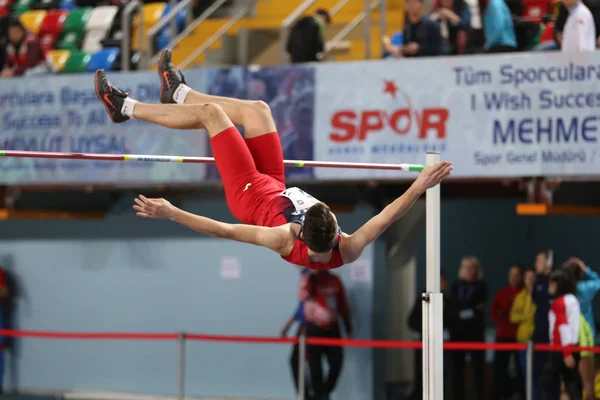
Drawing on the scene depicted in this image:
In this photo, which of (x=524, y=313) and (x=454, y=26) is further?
(x=524, y=313)

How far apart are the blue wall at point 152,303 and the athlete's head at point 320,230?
540cm

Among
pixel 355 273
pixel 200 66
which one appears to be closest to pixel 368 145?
pixel 355 273

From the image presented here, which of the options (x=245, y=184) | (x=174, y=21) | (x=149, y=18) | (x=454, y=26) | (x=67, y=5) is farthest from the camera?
(x=67, y=5)

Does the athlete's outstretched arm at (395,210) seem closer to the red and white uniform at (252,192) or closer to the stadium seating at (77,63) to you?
the red and white uniform at (252,192)

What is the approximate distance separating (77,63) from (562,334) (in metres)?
6.31

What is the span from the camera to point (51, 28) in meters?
13.8

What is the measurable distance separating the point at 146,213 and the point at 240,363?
6.64 metres

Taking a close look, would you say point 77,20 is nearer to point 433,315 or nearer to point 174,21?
point 174,21

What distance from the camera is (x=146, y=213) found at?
18.1 ft

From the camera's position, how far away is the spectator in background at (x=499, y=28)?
9.80 metres

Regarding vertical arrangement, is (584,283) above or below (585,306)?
above

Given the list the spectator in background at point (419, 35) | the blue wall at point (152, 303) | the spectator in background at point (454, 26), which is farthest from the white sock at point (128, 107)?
the blue wall at point (152, 303)

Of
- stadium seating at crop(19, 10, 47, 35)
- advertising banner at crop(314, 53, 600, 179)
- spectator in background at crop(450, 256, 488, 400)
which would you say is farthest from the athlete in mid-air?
stadium seating at crop(19, 10, 47, 35)

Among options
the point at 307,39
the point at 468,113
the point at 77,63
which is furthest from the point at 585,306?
the point at 77,63
